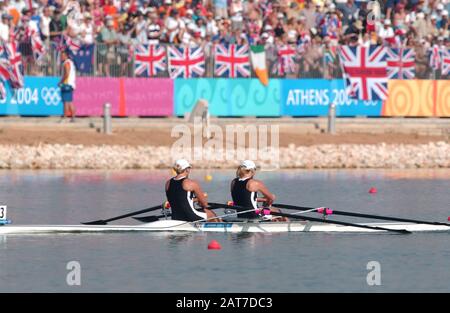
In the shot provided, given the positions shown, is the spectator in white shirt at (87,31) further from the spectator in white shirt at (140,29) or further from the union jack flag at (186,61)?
the union jack flag at (186,61)

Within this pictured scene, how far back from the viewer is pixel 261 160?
144 feet

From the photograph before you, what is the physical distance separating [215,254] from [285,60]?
2339 cm

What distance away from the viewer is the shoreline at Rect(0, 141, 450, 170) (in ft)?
139

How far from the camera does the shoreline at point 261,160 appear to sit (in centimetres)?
4238

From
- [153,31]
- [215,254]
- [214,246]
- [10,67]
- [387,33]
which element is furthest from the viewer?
[387,33]

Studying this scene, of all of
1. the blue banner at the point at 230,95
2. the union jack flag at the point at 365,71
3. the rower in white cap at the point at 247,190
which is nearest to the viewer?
the rower in white cap at the point at 247,190

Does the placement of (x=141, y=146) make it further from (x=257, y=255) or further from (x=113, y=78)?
(x=257, y=255)

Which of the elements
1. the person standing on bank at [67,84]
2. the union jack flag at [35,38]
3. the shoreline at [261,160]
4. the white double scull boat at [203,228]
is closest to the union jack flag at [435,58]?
the shoreline at [261,160]

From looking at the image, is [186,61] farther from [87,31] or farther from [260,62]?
[87,31]

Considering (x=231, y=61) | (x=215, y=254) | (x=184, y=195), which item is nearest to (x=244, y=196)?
(x=184, y=195)

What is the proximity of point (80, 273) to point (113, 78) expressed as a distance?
23.6 meters

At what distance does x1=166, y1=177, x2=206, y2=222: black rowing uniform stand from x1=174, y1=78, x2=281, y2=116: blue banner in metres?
19.7

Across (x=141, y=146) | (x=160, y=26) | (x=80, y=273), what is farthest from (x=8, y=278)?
(x=160, y=26)

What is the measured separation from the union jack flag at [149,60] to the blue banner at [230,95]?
1047 mm
